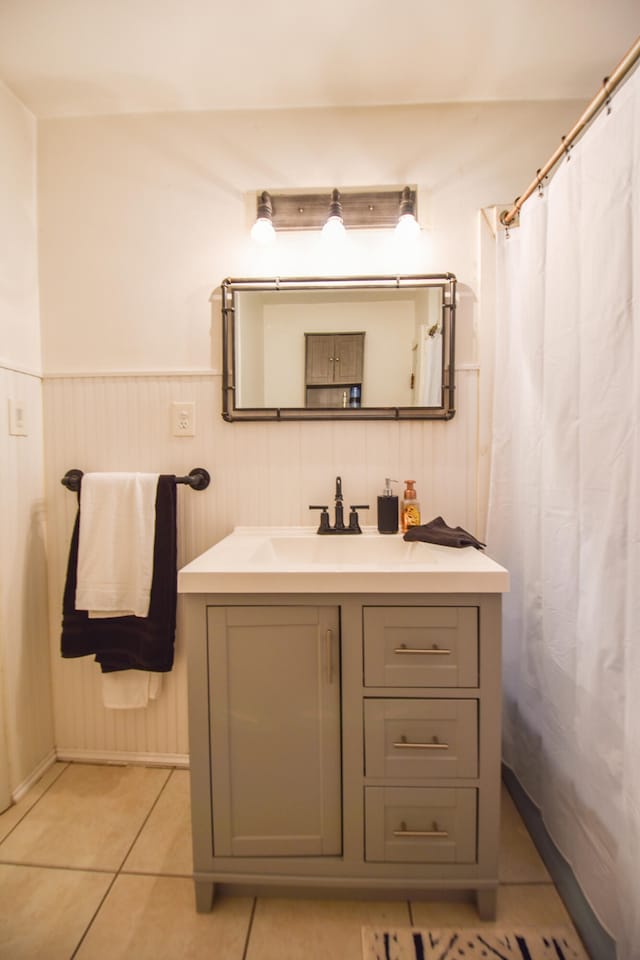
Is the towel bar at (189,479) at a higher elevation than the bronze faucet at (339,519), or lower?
higher

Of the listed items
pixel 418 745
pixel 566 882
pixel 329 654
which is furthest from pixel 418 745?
pixel 566 882

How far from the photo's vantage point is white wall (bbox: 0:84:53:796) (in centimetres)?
132

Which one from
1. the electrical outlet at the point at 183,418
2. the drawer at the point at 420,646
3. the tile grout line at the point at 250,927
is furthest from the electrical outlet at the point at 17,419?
the tile grout line at the point at 250,927

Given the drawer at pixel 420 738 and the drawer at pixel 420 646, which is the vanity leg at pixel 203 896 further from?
the drawer at pixel 420 646

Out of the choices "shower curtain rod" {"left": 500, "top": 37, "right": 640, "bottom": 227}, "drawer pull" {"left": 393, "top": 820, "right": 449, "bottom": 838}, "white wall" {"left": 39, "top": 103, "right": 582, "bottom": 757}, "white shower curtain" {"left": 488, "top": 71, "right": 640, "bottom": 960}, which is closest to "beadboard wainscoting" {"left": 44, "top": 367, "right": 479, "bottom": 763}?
"white wall" {"left": 39, "top": 103, "right": 582, "bottom": 757}

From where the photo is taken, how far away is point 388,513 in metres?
1.36

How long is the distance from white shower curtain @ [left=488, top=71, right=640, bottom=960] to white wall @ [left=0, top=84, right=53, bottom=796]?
5.18 ft

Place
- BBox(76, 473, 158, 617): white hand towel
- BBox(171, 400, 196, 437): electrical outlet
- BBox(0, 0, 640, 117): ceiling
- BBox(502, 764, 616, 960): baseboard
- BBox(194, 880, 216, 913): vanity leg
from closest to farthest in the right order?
BBox(502, 764, 616, 960): baseboard, BBox(194, 880, 216, 913): vanity leg, BBox(0, 0, 640, 117): ceiling, BBox(76, 473, 158, 617): white hand towel, BBox(171, 400, 196, 437): electrical outlet

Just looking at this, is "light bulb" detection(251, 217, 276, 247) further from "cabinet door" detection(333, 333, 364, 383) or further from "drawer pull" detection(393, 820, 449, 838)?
"drawer pull" detection(393, 820, 449, 838)

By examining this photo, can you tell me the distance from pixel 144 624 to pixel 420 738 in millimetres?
894

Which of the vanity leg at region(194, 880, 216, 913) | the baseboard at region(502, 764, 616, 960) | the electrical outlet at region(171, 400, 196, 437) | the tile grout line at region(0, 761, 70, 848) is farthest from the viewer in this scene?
the electrical outlet at region(171, 400, 196, 437)

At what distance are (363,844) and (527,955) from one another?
0.40 metres

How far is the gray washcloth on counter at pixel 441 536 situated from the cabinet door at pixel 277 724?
0.39 metres

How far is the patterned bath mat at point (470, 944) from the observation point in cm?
90
